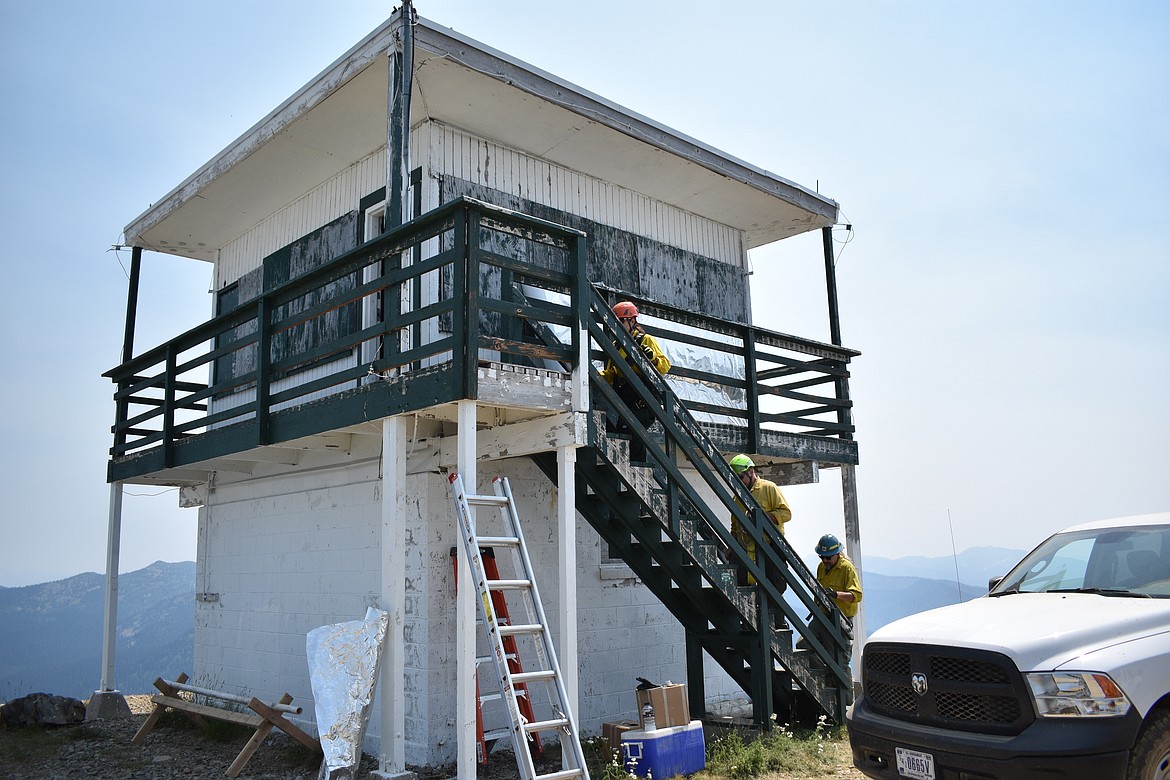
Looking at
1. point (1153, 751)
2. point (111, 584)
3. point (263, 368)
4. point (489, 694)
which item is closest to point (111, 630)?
point (111, 584)

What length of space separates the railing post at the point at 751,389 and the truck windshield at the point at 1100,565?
4.15 meters

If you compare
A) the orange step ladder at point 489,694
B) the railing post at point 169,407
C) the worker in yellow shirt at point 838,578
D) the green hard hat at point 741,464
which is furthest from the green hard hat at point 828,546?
the railing post at point 169,407

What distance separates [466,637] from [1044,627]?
12.3 ft

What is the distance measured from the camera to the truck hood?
198 inches

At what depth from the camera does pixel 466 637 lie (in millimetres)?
6500

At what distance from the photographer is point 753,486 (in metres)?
9.26

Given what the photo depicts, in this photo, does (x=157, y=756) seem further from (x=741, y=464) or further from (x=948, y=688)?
(x=948, y=688)

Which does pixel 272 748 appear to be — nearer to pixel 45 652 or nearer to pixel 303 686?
pixel 303 686

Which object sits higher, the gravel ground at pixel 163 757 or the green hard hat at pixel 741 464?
the green hard hat at pixel 741 464

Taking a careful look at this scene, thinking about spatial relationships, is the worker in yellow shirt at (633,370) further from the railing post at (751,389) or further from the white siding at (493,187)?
the white siding at (493,187)

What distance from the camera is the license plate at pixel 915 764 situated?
5277mm

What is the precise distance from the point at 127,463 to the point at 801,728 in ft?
29.8

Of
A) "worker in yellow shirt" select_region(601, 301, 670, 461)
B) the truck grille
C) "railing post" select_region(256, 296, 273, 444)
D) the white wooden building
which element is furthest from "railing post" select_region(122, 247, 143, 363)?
the truck grille

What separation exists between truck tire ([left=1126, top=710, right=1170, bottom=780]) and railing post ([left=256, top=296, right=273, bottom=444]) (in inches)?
295
